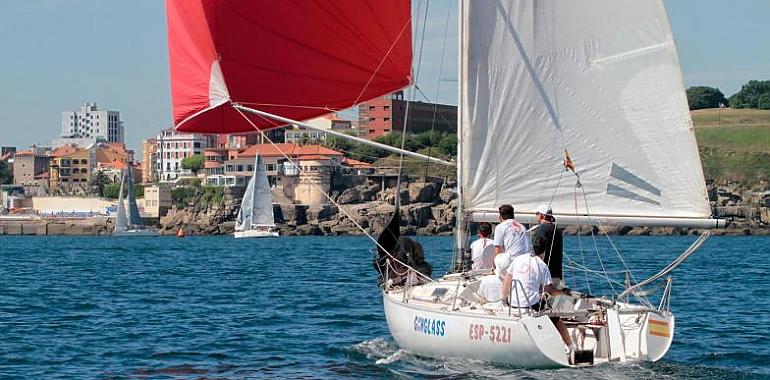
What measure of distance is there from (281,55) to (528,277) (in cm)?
467

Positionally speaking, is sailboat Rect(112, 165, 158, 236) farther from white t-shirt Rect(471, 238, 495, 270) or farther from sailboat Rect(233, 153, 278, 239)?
white t-shirt Rect(471, 238, 495, 270)

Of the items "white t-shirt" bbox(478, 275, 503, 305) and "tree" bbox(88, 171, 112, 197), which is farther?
"tree" bbox(88, 171, 112, 197)

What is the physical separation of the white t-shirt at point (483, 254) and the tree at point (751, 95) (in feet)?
486

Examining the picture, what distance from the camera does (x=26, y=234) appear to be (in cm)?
13038

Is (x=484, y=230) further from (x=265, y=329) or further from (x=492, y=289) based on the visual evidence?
(x=265, y=329)

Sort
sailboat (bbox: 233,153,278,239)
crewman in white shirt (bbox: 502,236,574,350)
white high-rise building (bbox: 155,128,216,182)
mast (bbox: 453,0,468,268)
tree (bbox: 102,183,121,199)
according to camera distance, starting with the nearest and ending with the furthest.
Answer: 1. crewman in white shirt (bbox: 502,236,574,350)
2. mast (bbox: 453,0,468,268)
3. sailboat (bbox: 233,153,278,239)
4. tree (bbox: 102,183,121,199)
5. white high-rise building (bbox: 155,128,216,182)

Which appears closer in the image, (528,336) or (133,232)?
(528,336)

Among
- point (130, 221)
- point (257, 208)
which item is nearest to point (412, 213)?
point (257, 208)

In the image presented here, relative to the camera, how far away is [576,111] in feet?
48.7

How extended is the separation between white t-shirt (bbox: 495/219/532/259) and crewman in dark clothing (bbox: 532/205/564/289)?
0.14 metres

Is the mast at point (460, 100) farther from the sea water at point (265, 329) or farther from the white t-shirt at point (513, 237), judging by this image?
the sea water at point (265, 329)

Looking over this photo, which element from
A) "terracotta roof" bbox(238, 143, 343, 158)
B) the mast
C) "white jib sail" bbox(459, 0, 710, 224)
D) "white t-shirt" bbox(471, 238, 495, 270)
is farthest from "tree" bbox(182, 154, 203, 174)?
"white jib sail" bbox(459, 0, 710, 224)

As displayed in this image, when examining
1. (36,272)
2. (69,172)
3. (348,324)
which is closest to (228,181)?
(69,172)

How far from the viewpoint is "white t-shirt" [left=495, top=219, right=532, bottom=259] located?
1440 cm
